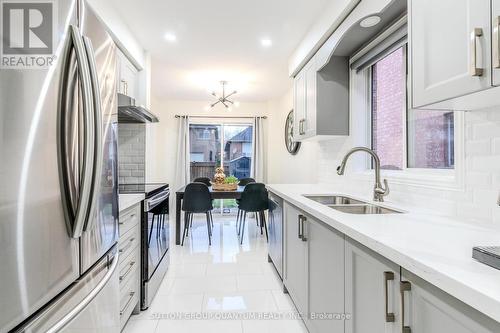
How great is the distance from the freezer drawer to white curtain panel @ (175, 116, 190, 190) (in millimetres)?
4716

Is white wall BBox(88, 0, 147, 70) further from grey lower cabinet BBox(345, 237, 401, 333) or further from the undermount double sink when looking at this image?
grey lower cabinet BBox(345, 237, 401, 333)

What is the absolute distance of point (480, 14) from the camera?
3.09 ft

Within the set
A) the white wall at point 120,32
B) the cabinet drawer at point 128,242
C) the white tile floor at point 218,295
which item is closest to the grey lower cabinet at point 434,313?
the white tile floor at point 218,295

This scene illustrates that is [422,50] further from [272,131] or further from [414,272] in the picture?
[272,131]

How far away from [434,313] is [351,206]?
1200 mm

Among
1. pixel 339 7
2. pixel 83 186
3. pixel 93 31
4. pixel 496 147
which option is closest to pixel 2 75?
pixel 83 186

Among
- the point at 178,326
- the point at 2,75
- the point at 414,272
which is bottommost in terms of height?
the point at 178,326

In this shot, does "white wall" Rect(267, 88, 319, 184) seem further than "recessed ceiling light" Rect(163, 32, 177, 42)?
Yes

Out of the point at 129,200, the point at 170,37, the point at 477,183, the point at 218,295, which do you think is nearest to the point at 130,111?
the point at 129,200

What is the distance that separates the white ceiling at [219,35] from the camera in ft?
8.27

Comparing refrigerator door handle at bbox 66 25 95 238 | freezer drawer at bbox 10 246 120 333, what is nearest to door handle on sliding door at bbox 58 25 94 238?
refrigerator door handle at bbox 66 25 95 238

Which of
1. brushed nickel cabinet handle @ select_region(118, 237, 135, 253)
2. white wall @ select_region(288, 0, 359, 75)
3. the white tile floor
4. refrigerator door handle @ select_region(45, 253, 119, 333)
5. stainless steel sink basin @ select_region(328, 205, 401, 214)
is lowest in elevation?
the white tile floor

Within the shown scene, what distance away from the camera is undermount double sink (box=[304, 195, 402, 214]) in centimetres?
180

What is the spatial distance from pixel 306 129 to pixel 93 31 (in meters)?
2.27
